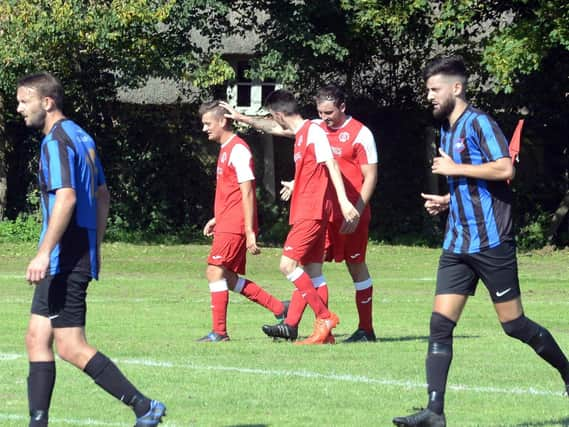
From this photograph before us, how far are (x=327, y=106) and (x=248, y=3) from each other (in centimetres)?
1598

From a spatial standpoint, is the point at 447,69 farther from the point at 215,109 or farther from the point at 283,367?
the point at 215,109

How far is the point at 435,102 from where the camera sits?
761cm

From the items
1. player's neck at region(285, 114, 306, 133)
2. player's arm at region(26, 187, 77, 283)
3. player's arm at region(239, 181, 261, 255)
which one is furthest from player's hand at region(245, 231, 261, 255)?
player's arm at region(26, 187, 77, 283)

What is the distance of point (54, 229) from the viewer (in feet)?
22.1

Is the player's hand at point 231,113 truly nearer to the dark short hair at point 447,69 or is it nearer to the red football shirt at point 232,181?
the red football shirt at point 232,181

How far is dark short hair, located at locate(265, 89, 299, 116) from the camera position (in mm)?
11562

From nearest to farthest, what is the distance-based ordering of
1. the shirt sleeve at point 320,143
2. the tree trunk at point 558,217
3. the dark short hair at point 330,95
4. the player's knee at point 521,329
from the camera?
the player's knee at point 521,329
the shirt sleeve at point 320,143
the dark short hair at point 330,95
the tree trunk at point 558,217

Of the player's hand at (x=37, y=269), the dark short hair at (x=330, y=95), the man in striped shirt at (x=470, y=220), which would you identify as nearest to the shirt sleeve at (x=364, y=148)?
the dark short hair at (x=330, y=95)

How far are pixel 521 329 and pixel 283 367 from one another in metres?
2.68

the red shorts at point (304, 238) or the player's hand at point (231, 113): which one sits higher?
the player's hand at point (231, 113)

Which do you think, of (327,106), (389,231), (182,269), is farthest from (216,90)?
(327,106)

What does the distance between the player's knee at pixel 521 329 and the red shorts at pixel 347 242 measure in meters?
4.17

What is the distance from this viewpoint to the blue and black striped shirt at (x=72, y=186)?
684cm

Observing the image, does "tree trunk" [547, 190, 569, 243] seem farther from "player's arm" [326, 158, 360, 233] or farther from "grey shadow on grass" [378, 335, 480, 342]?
"player's arm" [326, 158, 360, 233]
